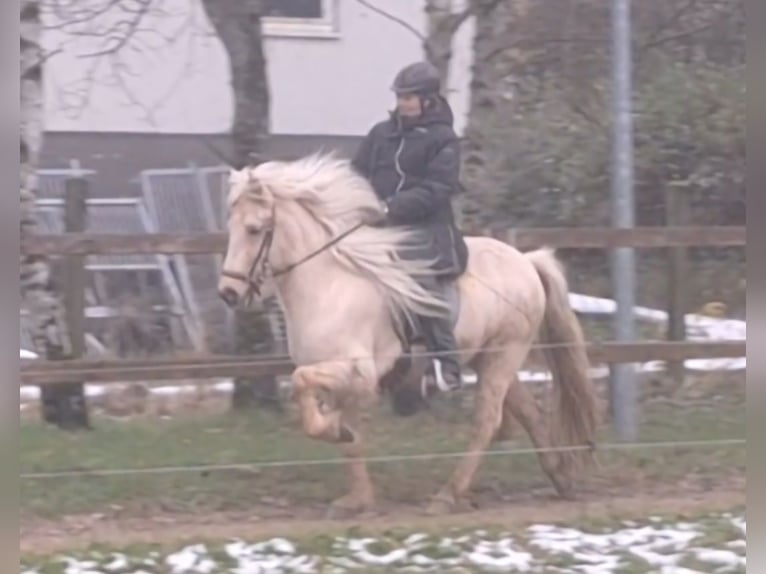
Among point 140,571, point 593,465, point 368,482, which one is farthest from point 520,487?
point 140,571

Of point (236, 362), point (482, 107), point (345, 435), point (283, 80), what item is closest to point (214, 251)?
point (236, 362)

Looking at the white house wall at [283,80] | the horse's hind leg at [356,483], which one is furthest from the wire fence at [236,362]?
the white house wall at [283,80]

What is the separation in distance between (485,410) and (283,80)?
6.88 meters

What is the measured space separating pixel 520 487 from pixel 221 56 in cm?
633

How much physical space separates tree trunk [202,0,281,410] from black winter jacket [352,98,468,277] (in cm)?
218

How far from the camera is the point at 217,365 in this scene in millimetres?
9453

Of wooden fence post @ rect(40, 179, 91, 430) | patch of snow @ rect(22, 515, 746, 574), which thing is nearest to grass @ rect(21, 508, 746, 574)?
patch of snow @ rect(22, 515, 746, 574)

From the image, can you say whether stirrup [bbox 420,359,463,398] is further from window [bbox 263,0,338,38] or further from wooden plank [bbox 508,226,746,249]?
window [bbox 263,0,338,38]

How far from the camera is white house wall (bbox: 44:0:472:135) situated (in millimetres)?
14141

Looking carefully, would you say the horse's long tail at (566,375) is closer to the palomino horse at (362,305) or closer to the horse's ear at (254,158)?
the palomino horse at (362,305)

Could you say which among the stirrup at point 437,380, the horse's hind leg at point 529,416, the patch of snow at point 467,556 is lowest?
the patch of snow at point 467,556

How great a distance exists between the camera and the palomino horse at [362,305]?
8680 mm

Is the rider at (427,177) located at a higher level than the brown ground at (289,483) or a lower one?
higher

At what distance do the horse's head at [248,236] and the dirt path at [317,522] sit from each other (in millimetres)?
1033
